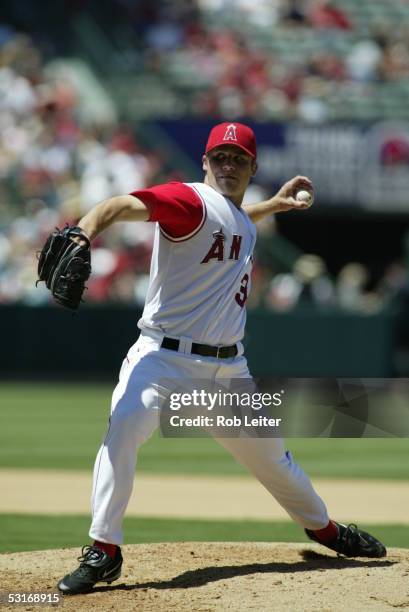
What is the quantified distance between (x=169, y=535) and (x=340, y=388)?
129 cm

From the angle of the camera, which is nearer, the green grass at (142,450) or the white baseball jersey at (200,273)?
the white baseball jersey at (200,273)

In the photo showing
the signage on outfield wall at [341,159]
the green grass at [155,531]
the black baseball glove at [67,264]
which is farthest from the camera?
the signage on outfield wall at [341,159]

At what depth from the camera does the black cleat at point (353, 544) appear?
543cm

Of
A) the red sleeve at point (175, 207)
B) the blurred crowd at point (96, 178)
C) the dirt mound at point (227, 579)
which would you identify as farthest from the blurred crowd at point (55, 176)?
the red sleeve at point (175, 207)

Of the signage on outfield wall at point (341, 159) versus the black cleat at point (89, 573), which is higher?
the signage on outfield wall at point (341, 159)

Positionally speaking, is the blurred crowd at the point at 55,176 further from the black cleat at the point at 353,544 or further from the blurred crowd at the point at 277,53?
the black cleat at the point at 353,544

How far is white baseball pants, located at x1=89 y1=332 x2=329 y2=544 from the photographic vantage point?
4.66m

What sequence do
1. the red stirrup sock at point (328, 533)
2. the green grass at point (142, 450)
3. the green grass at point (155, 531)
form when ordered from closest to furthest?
the red stirrup sock at point (328, 533) → the green grass at point (155, 531) → the green grass at point (142, 450)

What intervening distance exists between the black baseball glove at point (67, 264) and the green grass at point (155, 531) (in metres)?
2.08

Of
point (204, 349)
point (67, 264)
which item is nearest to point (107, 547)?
point (204, 349)

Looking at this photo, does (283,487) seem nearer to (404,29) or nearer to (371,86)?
(371,86)

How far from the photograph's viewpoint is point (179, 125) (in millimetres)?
17672

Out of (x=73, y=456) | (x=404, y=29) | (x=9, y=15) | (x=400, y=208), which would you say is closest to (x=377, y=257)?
(x=400, y=208)

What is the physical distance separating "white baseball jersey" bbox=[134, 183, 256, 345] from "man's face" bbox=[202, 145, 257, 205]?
0.07 m
